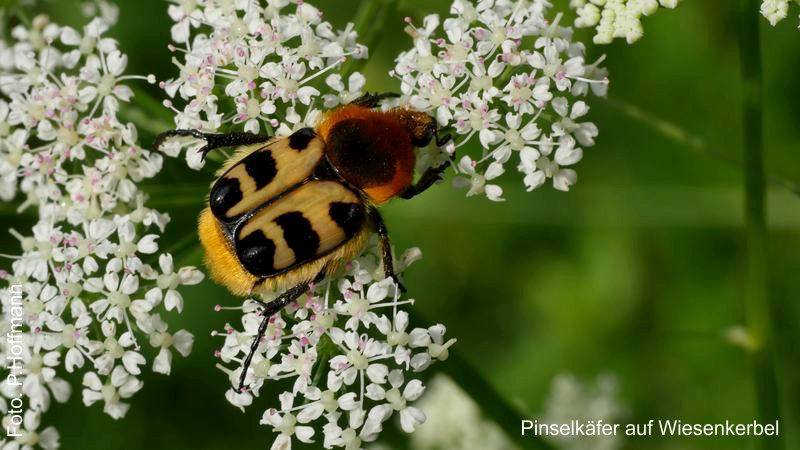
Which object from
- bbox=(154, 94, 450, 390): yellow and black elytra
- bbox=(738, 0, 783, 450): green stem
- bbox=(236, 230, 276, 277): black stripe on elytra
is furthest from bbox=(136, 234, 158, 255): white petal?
bbox=(738, 0, 783, 450): green stem

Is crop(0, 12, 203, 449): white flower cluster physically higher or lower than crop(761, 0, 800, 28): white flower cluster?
lower

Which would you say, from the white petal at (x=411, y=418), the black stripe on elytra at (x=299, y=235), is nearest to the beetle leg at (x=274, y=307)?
the black stripe on elytra at (x=299, y=235)

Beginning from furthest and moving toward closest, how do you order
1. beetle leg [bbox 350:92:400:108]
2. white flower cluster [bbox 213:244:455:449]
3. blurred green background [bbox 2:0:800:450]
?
blurred green background [bbox 2:0:800:450] < beetle leg [bbox 350:92:400:108] < white flower cluster [bbox 213:244:455:449]

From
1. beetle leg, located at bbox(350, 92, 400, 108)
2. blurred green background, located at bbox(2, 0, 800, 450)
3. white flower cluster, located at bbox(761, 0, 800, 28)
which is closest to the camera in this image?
white flower cluster, located at bbox(761, 0, 800, 28)

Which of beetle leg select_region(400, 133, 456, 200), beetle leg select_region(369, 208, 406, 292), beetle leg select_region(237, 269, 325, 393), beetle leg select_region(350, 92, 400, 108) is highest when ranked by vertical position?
beetle leg select_region(350, 92, 400, 108)

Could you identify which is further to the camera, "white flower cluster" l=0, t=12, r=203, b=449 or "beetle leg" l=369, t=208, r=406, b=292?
"white flower cluster" l=0, t=12, r=203, b=449

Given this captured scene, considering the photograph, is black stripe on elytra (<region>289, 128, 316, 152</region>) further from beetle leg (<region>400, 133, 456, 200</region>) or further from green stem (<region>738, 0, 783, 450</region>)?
green stem (<region>738, 0, 783, 450</region>)

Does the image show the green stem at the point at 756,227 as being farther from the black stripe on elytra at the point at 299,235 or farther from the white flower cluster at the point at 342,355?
the black stripe on elytra at the point at 299,235
